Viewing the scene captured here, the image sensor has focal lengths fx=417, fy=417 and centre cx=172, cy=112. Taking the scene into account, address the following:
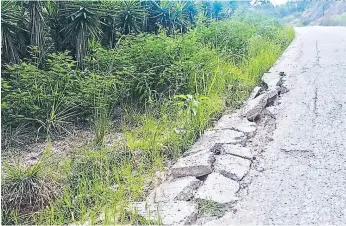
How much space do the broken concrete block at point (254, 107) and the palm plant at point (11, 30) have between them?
6.24 feet

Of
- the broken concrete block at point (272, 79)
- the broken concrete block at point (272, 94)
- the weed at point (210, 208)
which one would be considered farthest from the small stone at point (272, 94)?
the weed at point (210, 208)

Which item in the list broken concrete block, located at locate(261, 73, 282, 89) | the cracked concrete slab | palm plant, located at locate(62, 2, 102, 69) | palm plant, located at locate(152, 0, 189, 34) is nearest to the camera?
the cracked concrete slab

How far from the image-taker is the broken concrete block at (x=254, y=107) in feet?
11.0

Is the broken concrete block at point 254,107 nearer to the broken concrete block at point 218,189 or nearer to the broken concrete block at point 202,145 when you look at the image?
the broken concrete block at point 202,145

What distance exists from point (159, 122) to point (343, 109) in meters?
1.63

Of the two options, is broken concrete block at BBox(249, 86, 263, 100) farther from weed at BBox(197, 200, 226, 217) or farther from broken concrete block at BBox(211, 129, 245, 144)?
weed at BBox(197, 200, 226, 217)

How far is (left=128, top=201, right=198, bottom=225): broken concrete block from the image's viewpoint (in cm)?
187

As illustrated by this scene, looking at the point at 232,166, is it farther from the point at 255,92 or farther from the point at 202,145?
the point at 255,92

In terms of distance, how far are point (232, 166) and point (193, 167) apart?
0.79ft

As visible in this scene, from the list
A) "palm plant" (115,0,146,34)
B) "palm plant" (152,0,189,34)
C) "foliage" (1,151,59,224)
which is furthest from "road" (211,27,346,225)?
"palm plant" (152,0,189,34)

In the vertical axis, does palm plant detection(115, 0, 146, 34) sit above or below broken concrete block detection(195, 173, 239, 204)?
Result: above

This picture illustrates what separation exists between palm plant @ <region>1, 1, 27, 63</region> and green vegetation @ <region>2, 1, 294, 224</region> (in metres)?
0.05

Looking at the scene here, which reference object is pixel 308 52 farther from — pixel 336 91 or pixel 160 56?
pixel 160 56

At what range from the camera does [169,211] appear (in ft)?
6.39
